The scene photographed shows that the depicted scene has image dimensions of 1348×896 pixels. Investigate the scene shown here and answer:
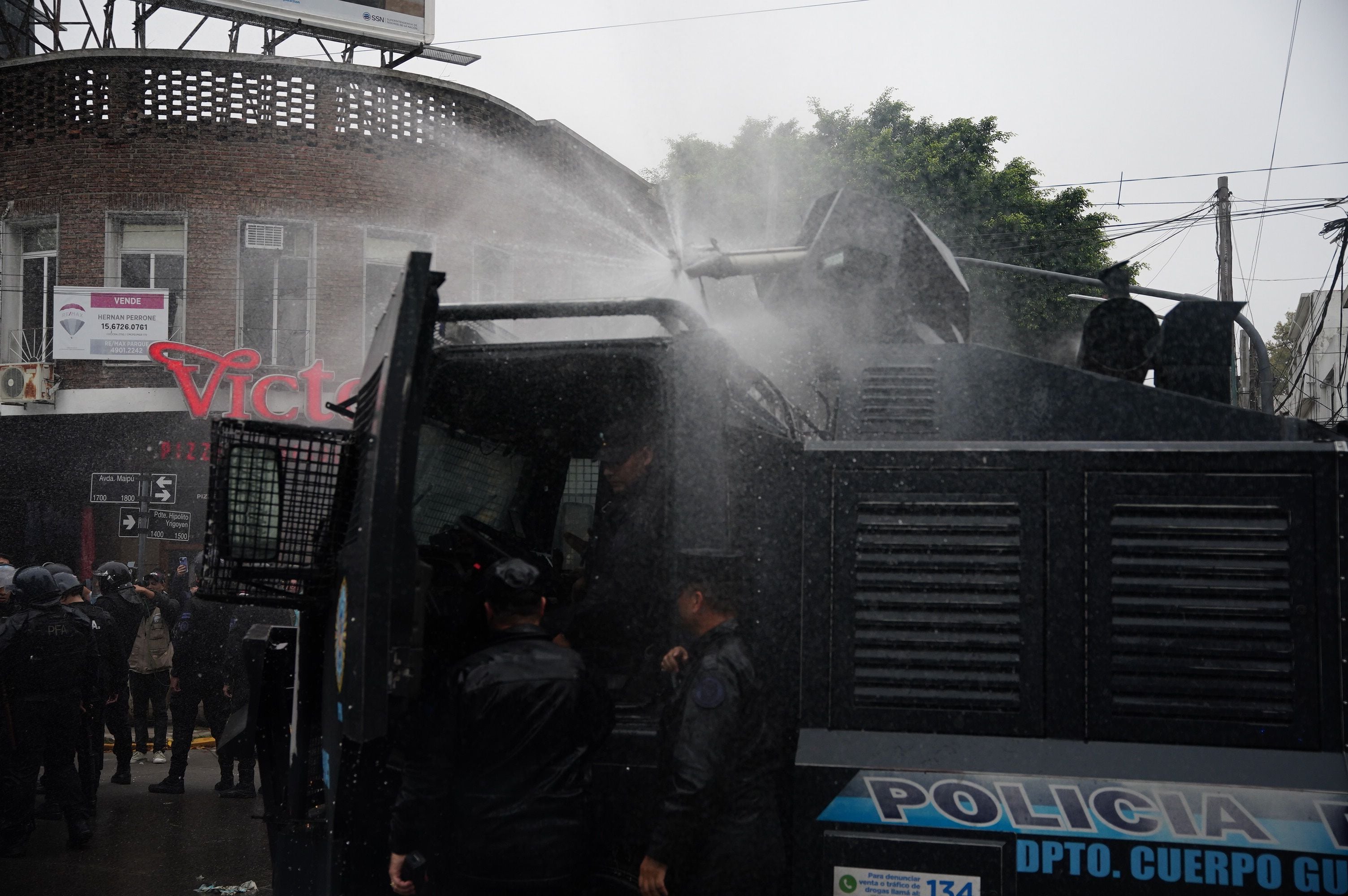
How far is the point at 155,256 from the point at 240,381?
244cm

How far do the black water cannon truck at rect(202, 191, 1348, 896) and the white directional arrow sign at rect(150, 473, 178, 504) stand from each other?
43.6ft

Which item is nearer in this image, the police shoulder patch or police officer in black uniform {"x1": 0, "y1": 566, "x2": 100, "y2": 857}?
the police shoulder patch

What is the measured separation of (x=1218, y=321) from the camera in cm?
380

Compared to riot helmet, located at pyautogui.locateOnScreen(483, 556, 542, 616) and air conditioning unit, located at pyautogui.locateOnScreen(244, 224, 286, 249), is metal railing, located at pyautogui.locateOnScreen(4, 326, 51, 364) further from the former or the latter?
riot helmet, located at pyautogui.locateOnScreen(483, 556, 542, 616)

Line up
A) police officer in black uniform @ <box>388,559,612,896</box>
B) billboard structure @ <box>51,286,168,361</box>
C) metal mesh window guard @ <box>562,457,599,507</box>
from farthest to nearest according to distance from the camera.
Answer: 1. billboard structure @ <box>51,286,168,361</box>
2. metal mesh window guard @ <box>562,457,599,507</box>
3. police officer in black uniform @ <box>388,559,612,896</box>

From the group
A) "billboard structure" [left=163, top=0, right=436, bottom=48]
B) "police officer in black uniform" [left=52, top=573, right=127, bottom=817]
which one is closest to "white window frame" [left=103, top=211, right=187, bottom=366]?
"billboard structure" [left=163, top=0, right=436, bottom=48]

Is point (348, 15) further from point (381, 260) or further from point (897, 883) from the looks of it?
point (897, 883)

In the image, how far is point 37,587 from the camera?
25.3 feet

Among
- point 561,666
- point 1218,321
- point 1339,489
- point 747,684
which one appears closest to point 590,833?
point 561,666

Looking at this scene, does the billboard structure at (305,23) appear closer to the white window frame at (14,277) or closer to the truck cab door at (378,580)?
the white window frame at (14,277)

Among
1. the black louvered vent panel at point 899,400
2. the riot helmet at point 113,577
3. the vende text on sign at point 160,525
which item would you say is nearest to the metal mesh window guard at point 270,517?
the black louvered vent panel at point 899,400

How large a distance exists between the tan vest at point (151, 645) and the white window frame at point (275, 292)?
6.92 metres

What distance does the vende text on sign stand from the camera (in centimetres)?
1577

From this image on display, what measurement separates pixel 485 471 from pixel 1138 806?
3269mm
